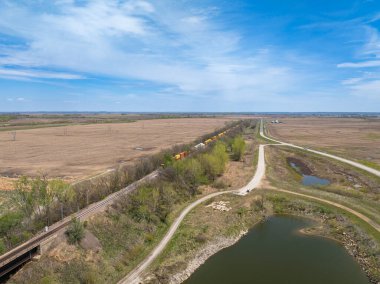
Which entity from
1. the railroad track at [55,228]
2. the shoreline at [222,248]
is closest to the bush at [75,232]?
the railroad track at [55,228]

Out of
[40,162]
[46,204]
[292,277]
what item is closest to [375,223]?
[292,277]

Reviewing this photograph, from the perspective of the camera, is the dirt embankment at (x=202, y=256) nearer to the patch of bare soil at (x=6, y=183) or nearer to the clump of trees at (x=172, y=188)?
the clump of trees at (x=172, y=188)

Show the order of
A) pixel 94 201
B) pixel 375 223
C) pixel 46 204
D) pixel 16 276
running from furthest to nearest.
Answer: pixel 94 201 < pixel 375 223 < pixel 46 204 < pixel 16 276

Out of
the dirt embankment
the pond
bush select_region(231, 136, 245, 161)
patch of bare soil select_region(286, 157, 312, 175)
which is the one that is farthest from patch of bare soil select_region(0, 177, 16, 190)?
patch of bare soil select_region(286, 157, 312, 175)

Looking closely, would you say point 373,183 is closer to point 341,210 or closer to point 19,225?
point 341,210

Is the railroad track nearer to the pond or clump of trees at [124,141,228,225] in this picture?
clump of trees at [124,141,228,225]

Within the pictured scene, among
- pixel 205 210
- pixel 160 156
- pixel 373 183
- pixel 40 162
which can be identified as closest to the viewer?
pixel 205 210
